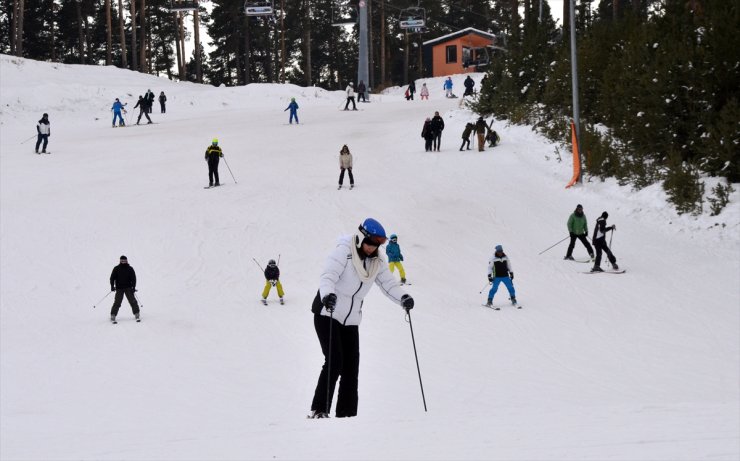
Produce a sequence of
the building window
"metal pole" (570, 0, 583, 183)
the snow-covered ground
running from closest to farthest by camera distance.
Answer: the snow-covered ground, "metal pole" (570, 0, 583, 183), the building window

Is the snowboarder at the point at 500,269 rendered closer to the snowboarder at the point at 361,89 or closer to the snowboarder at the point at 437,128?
the snowboarder at the point at 437,128

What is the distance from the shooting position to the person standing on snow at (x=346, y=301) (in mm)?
6148

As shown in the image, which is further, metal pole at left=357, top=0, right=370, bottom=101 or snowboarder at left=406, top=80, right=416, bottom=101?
snowboarder at left=406, top=80, right=416, bottom=101

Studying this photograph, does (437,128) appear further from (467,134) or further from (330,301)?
(330,301)

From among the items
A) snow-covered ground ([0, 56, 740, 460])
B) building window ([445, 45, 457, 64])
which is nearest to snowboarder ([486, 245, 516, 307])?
snow-covered ground ([0, 56, 740, 460])

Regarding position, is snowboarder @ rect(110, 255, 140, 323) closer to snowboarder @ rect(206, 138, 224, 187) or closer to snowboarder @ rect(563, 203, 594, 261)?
snowboarder @ rect(563, 203, 594, 261)

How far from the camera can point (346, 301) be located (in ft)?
20.9

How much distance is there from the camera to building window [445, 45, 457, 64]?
67750 mm

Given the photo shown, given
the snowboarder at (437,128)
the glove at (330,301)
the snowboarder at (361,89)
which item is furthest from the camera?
the snowboarder at (361,89)

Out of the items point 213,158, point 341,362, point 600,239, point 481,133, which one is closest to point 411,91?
point 481,133

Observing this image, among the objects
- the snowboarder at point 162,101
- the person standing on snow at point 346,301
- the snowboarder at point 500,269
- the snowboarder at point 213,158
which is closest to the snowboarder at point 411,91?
Answer: the snowboarder at point 162,101

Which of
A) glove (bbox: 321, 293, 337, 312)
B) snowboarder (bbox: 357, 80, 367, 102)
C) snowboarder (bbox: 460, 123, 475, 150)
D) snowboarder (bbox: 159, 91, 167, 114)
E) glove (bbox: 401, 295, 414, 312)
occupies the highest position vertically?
snowboarder (bbox: 357, 80, 367, 102)

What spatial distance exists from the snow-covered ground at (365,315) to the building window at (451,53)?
37998mm

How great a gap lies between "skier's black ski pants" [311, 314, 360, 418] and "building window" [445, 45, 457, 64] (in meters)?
63.4
